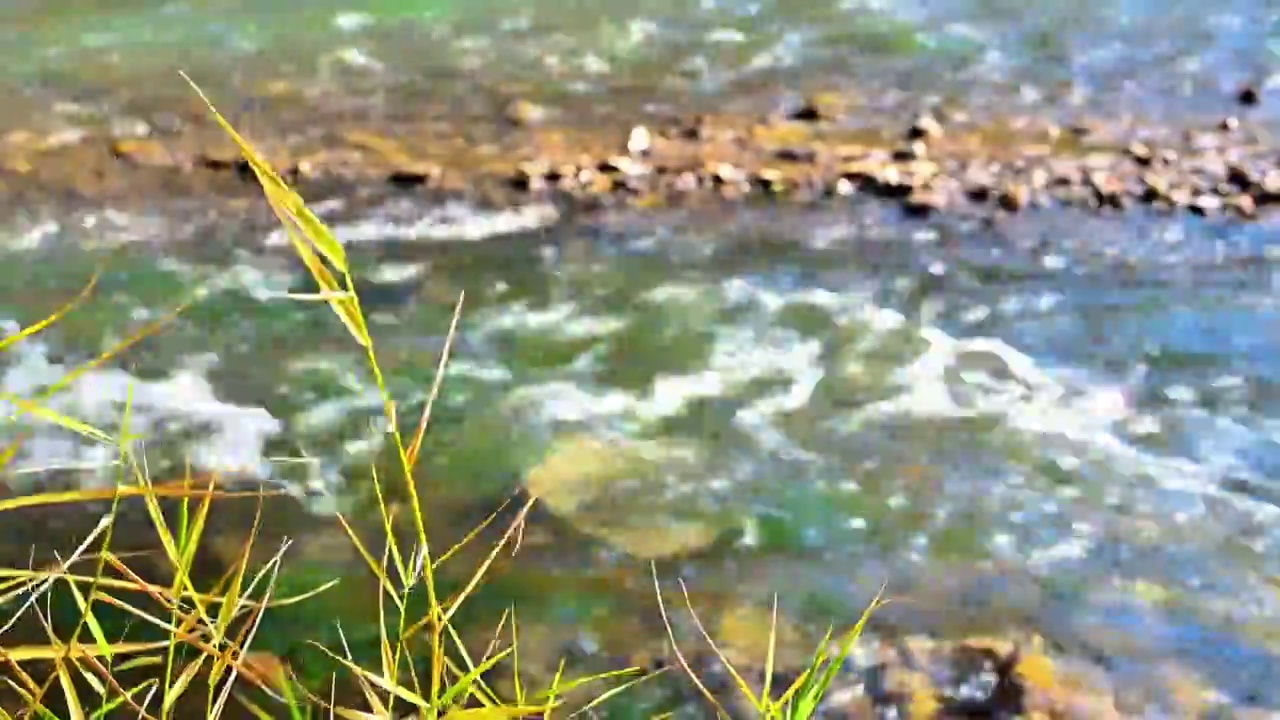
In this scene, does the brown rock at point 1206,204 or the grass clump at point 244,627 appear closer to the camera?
the grass clump at point 244,627

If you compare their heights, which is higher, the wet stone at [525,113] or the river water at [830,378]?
the wet stone at [525,113]

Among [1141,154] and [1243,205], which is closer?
[1243,205]

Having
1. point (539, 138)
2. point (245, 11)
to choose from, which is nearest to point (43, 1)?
point (245, 11)

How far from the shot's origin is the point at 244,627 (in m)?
1.19

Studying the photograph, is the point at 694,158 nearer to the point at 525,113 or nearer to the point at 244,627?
the point at 525,113

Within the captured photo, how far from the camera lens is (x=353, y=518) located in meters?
2.40

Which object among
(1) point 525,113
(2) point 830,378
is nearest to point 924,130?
(2) point 830,378

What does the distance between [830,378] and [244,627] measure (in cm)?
188

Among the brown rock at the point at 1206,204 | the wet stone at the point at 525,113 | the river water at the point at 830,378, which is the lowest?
the river water at the point at 830,378

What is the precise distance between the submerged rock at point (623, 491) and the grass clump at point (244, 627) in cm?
17

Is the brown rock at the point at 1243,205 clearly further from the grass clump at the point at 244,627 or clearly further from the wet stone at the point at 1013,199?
the grass clump at the point at 244,627

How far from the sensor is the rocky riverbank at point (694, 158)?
3.39 meters

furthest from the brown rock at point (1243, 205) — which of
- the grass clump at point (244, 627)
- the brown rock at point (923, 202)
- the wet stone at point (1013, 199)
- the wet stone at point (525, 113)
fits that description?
the wet stone at point (525, 113)

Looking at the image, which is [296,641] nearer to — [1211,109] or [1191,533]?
[1191,533]
